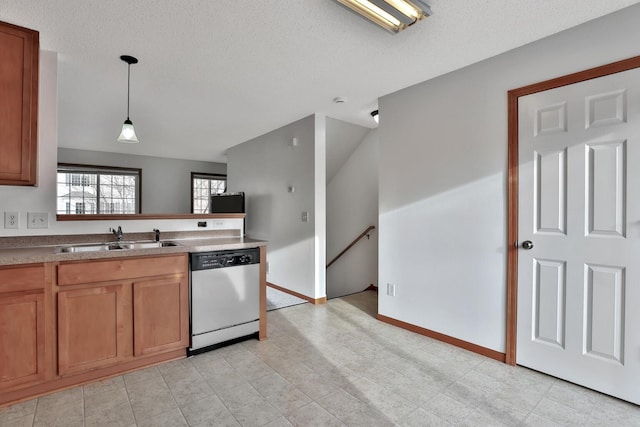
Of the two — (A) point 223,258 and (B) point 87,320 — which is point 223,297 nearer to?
(A) point 223,258

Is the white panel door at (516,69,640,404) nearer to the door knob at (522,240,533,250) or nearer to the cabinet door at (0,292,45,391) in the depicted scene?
the door knob at (522,240,533,250)

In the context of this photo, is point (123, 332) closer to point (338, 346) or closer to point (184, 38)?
point (338, 346)

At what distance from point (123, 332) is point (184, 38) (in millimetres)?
2125

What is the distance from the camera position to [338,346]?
9.08 feet

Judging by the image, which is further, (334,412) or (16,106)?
(16,106)

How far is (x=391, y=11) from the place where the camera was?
1.88 metres

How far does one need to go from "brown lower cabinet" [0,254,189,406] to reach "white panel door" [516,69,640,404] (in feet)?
8.68

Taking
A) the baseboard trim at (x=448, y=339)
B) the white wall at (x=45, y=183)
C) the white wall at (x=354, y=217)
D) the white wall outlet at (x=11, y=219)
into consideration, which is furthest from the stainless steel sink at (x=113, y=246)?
the white wall at (x=354, y=217)

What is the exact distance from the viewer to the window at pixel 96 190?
6.29 m

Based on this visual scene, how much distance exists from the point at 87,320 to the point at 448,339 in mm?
2786

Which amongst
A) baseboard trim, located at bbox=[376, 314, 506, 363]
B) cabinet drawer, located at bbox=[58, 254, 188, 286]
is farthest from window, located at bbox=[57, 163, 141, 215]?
baseboard trim, located at bbox=[376, 314, 506, 363]

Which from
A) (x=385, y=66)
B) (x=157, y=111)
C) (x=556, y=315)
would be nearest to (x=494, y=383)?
(x=556, y=315)

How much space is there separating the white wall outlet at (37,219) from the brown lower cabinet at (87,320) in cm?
59

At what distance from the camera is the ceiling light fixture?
1824 millimetres
